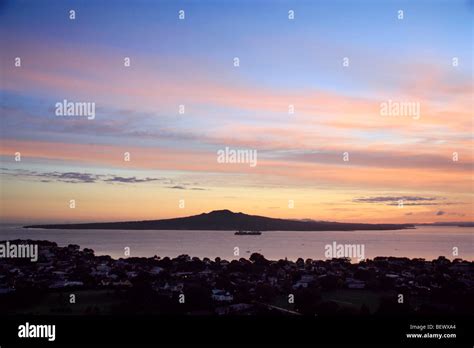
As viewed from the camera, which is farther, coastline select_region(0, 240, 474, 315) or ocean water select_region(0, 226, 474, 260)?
ocean water select_region(0, 226, 474, 260)

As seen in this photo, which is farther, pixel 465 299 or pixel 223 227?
pixel 223 227

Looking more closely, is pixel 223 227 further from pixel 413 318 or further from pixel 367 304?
pixel 413 318

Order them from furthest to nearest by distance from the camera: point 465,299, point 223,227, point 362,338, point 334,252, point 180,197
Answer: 1. point 223,227
2. point 180,197
3. point 334,252
4. point 465,299
5. point 362,338

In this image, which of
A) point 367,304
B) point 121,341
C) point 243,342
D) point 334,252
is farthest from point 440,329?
point 334,252

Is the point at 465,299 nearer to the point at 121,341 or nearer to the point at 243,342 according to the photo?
the point at 243,342

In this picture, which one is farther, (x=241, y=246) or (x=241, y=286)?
(x=241, y=246)

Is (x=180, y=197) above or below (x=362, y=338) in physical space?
above

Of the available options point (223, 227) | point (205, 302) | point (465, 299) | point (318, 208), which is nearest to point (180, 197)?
point (223, 227)

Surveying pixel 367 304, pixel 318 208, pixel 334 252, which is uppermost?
pixel 318 208

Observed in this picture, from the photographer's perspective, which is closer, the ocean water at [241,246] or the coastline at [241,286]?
the coastline at [241,286]

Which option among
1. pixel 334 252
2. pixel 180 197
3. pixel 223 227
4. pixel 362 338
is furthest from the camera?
pixel 223 227
